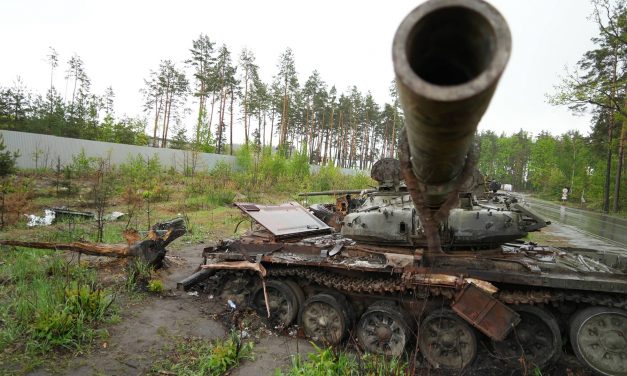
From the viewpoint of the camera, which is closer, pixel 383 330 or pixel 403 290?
pixel 403 290

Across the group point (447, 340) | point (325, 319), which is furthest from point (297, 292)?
point (447, 340)

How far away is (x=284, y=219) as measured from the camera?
7.61 metres

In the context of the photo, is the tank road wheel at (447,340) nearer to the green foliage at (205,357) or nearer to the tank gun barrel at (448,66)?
the green foliage at (205,357)

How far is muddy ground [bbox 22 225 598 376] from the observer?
187 inches

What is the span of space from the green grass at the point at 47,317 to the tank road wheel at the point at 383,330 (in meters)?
3.83

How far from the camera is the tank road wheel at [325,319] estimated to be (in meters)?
5.89

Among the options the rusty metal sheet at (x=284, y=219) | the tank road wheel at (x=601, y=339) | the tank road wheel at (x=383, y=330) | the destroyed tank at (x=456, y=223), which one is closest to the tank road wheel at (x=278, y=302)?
the rusty metal sheet at (x=284, y=219)

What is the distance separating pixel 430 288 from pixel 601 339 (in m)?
2.13

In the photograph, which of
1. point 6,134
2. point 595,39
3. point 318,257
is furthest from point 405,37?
point 595,39

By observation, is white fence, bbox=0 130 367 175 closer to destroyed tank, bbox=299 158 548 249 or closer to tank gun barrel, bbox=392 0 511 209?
destroyed tank, bbox=299 158 548 249

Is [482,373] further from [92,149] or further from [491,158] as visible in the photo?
[491,158]

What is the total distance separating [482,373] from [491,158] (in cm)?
8546

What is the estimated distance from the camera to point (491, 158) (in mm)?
81750

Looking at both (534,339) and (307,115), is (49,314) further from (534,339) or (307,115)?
(307,115)
